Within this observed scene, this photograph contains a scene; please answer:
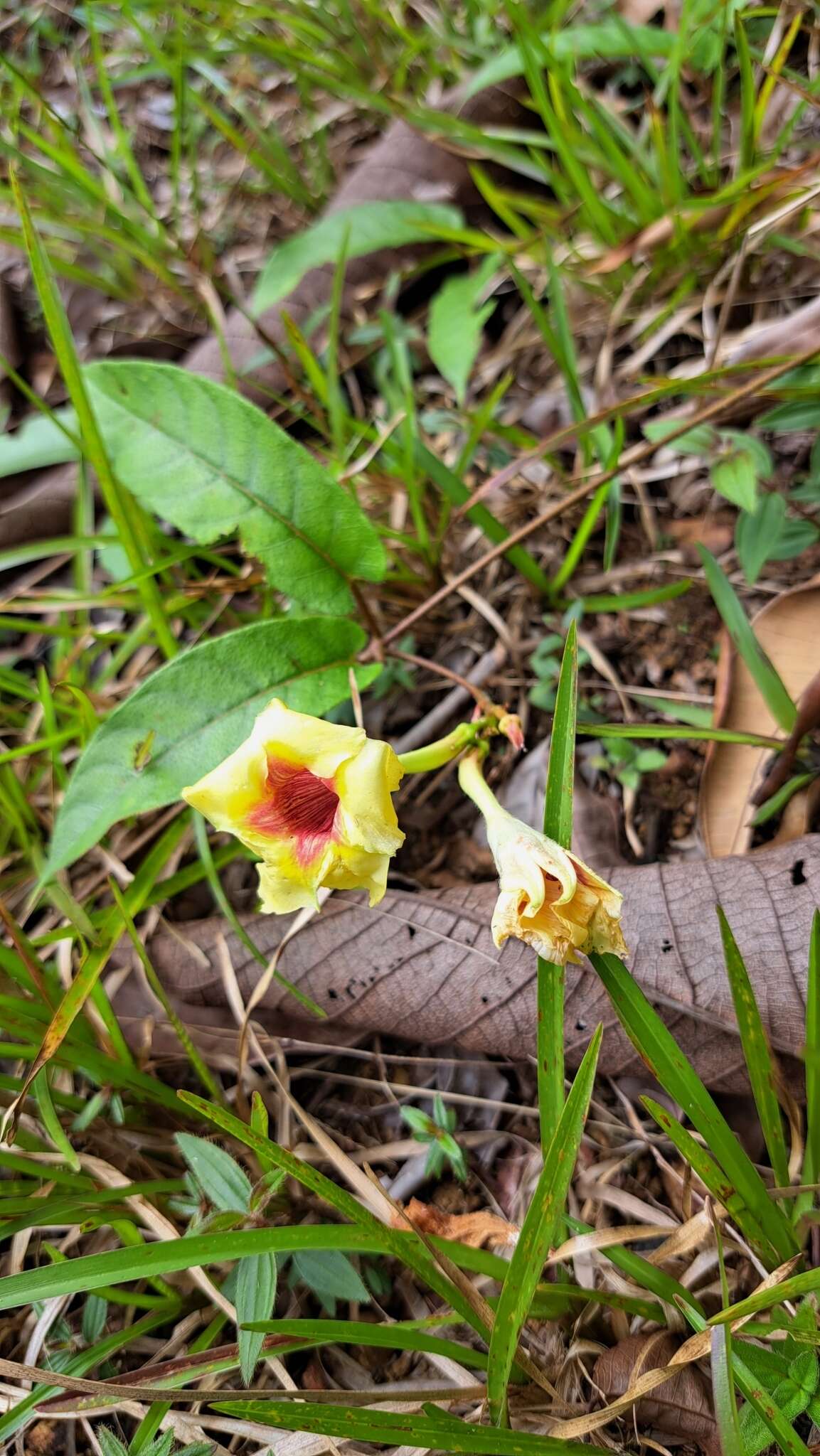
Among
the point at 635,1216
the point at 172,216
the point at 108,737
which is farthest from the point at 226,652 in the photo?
the point at 172,216

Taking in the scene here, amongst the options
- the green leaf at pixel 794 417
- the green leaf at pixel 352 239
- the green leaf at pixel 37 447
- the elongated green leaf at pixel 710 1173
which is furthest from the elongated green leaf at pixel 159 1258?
the green leaf at pixel 352 239

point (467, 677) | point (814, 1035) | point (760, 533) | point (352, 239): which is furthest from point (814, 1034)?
point (352, 239)

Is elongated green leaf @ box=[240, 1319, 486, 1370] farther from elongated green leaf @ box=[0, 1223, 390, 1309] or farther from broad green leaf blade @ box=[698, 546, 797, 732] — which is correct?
broad green leaf blade @ box=[698, 546, 797, 732]

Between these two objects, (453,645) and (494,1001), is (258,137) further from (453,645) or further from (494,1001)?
(494,1001)

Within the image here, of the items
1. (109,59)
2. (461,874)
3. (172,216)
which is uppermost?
(109,59)

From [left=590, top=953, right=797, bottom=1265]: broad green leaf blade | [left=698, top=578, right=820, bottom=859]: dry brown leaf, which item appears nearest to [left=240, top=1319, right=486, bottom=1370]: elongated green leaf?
[left=590, top=953, right=797, bottom=1265]: broad green leaf blade

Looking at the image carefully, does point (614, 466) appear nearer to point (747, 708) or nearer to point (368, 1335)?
point (747, 708)
